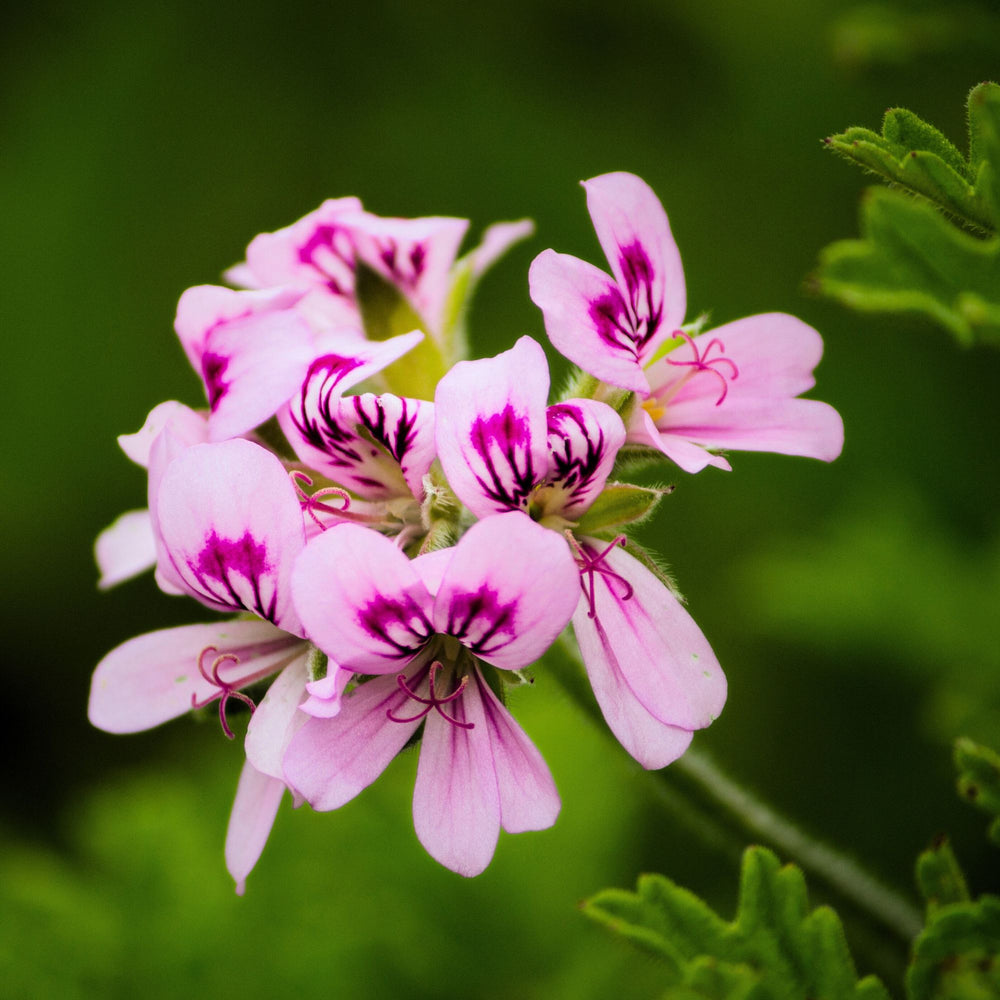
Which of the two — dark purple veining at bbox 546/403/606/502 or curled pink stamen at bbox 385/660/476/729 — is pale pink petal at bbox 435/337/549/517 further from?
curled pink stamen at bbox 385/660/476/729

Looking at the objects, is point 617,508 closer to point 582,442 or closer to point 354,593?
point 582,442

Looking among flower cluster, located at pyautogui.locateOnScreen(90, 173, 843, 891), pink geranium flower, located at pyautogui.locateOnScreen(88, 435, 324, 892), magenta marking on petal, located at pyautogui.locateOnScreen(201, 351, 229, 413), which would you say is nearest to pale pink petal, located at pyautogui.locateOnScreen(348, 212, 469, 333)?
flower cluster, located at pyautogui.locateOnScreen(90, 173, 843, 891)

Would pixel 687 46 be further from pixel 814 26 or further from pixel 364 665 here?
pixel 364 665

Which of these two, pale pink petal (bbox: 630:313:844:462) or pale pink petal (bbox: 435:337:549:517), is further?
pale pink petal (bbox: 630:313:844:462)

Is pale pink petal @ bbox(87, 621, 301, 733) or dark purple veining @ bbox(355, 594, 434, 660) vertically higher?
dark purple veining @ bbox(355, 594, 434, 660)

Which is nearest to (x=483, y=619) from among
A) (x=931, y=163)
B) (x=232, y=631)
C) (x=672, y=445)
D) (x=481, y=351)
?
(x=672, y=445)

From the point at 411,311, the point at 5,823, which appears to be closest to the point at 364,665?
the point at 411,311

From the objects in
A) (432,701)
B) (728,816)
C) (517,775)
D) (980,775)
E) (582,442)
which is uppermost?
(582,442)
